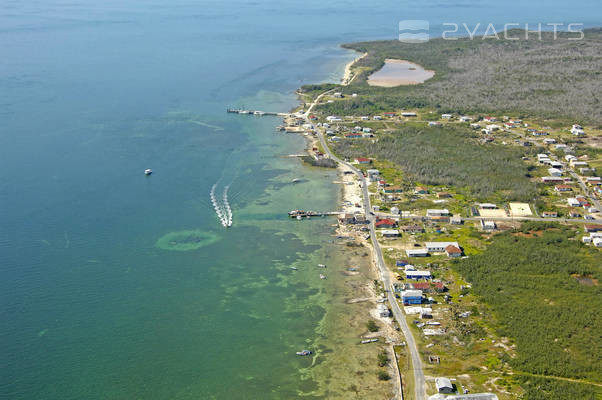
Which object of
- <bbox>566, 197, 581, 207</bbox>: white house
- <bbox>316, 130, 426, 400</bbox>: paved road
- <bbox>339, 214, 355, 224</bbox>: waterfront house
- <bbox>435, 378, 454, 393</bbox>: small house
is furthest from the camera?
<bbox>566, 197, 581, 207</bbox>: white house

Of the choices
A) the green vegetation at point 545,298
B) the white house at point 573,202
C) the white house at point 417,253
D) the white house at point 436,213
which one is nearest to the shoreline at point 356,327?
the white house at point 417,253

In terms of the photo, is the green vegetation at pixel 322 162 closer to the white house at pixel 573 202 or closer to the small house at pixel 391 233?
the small house at pixel 391 233

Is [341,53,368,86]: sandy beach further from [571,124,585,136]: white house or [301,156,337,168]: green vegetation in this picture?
[571,124,585,136]: white house

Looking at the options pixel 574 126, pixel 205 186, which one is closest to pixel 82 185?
pixel 205 186

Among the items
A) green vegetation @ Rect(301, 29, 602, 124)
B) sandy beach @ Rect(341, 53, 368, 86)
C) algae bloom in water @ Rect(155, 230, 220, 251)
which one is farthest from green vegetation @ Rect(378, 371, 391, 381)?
sandy beach @ Rect(341, 53, 368, 86)

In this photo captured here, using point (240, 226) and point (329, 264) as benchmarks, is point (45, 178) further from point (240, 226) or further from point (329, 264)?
point (329, 264)
